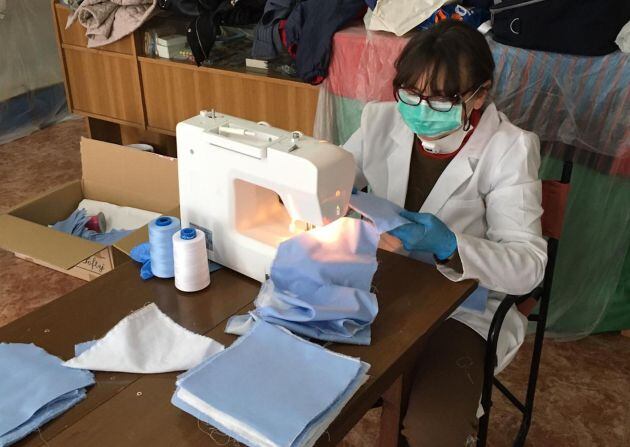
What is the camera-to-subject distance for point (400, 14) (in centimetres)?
231

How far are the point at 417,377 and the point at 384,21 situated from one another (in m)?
1.41

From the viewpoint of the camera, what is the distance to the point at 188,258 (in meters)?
1.23

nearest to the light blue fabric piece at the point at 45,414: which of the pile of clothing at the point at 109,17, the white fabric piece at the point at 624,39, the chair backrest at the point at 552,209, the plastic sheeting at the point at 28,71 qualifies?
the chair backrest at the point at 552,209

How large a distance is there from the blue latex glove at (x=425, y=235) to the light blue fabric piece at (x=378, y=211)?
0.07ft

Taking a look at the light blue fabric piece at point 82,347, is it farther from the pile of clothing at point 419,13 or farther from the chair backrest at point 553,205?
the pile of clothing at point 419,13

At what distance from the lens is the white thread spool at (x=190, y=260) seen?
1.23 m

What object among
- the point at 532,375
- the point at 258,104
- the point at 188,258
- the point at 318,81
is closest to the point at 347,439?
the point at 532,375

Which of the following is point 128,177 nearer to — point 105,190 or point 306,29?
point 105,190

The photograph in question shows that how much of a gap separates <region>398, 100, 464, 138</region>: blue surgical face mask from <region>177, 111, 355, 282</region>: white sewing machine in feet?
1.04

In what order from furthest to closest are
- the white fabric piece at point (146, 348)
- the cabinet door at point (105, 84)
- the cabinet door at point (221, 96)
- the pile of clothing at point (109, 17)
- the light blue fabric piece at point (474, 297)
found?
1. the cabinet door at point (105, 84)
2. the pile of clothing at point (109, 17)
3. the cabinet door at point (221, 96)
4. the light blue fabric piece at point (474, 297)
5. the white fabric piece at point (146, 348)

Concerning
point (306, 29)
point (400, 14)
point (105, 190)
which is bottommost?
point (105, 190)

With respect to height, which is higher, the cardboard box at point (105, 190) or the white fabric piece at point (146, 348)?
the white fabric piece at point (146, 348)

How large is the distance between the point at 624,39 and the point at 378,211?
3.66 feet

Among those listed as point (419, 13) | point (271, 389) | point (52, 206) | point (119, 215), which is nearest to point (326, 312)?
point (271, 389)
